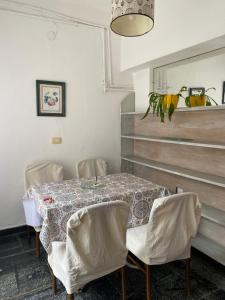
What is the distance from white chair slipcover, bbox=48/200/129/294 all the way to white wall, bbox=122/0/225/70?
5.65 ft

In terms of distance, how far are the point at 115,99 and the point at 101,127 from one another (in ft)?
1.51

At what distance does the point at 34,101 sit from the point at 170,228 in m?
2.11

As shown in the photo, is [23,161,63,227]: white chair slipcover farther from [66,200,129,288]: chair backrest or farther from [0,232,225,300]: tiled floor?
[66,200,129,288]: chair backrest

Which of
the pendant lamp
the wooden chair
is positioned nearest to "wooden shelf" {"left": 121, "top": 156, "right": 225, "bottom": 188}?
the wooden chair

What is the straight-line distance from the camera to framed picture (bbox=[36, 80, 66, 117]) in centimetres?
284

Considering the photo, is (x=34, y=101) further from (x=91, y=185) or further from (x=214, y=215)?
(x=214, y=215)

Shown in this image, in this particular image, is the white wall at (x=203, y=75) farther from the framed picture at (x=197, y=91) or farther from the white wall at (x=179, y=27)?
the white wall at (x=179, y=27)

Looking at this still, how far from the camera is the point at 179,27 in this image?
2.38m

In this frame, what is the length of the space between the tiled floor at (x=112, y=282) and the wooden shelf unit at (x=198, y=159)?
0.24 meters

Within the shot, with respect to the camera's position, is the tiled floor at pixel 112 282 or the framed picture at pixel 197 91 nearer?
the tiled floor at pixel 112 282

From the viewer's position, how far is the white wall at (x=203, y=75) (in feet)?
7.50

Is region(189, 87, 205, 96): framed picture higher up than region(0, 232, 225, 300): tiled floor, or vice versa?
region(189, 87, 205, 96): framed picture

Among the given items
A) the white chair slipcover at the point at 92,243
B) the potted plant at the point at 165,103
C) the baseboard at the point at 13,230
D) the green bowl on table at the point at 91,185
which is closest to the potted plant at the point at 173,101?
the potted plant at the point at 165,103

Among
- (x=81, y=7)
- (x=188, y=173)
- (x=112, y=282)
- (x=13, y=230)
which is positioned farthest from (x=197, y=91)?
(x=13, y=230)
